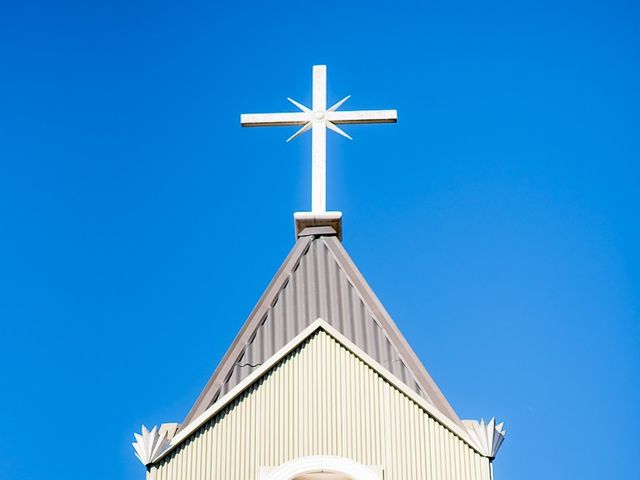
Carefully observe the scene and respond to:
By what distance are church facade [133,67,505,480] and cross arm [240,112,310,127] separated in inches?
169

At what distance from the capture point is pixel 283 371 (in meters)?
19.6

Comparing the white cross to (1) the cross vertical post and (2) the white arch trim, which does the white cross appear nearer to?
(1) the cross vertical post

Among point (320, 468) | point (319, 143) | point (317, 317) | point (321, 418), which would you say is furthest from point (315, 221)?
point (320, 468)

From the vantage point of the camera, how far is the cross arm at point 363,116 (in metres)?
23.8

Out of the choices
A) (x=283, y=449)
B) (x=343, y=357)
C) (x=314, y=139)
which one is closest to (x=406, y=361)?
(x=343, y=357)

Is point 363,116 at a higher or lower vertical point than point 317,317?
higher

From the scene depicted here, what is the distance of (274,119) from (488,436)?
24.0ft

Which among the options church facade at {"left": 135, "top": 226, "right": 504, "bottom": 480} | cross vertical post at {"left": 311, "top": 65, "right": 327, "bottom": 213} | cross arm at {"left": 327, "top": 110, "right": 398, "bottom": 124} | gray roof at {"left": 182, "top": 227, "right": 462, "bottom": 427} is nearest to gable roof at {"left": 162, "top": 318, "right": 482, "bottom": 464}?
church facade at {"left": 135, "top": 226, "right": 504, "bottom": 480}

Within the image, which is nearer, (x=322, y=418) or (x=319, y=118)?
(x=322, y=418)

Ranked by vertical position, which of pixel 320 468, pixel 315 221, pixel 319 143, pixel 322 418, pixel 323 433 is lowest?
pixel 320 468

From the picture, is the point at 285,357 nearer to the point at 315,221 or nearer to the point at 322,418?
the point at 322,418

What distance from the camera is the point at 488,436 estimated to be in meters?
18.8

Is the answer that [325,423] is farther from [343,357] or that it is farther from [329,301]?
[329,301]

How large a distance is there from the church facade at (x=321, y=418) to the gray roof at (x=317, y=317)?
0.8 inches
